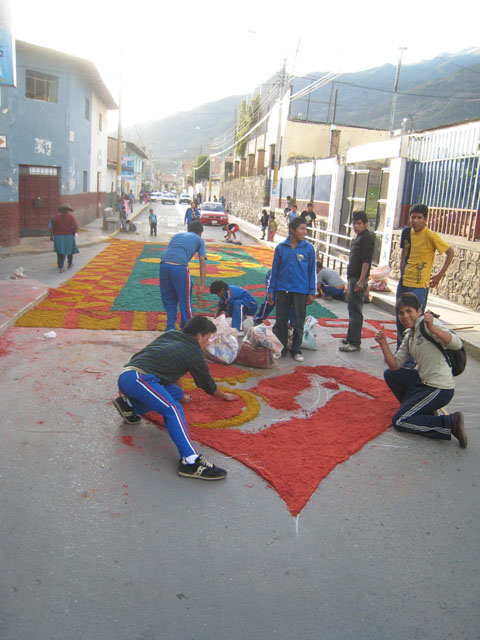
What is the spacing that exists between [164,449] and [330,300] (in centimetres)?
753

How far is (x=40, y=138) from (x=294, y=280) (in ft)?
52.4

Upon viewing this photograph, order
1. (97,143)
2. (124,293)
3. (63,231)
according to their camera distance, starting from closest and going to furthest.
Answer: (124,293)
(63,231)
(97,143)

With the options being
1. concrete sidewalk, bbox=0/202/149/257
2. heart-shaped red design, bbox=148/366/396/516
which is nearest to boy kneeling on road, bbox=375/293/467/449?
heart-shaped red design, bbox=148/366/396/516

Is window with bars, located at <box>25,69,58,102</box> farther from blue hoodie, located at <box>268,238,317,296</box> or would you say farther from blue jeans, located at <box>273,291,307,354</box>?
blue jeans, located at <box>273,291,307,354</box>

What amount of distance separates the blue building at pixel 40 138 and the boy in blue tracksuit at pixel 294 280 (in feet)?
41.4

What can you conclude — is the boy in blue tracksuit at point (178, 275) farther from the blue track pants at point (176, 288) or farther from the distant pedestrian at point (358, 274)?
the distant pedestrian at point (358, 274)

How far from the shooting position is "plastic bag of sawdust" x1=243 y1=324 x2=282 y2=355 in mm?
6152

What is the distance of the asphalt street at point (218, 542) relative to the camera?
8.09 ft

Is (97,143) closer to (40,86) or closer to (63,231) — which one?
(40,86)

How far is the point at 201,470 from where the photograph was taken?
3678mm

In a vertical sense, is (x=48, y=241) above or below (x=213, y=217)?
below

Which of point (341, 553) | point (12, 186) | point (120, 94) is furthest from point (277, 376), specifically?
point (120, 94)

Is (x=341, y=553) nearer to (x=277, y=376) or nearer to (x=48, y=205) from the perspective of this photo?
(x=277, y=376)

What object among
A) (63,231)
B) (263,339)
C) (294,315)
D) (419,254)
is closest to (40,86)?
(63,231)
